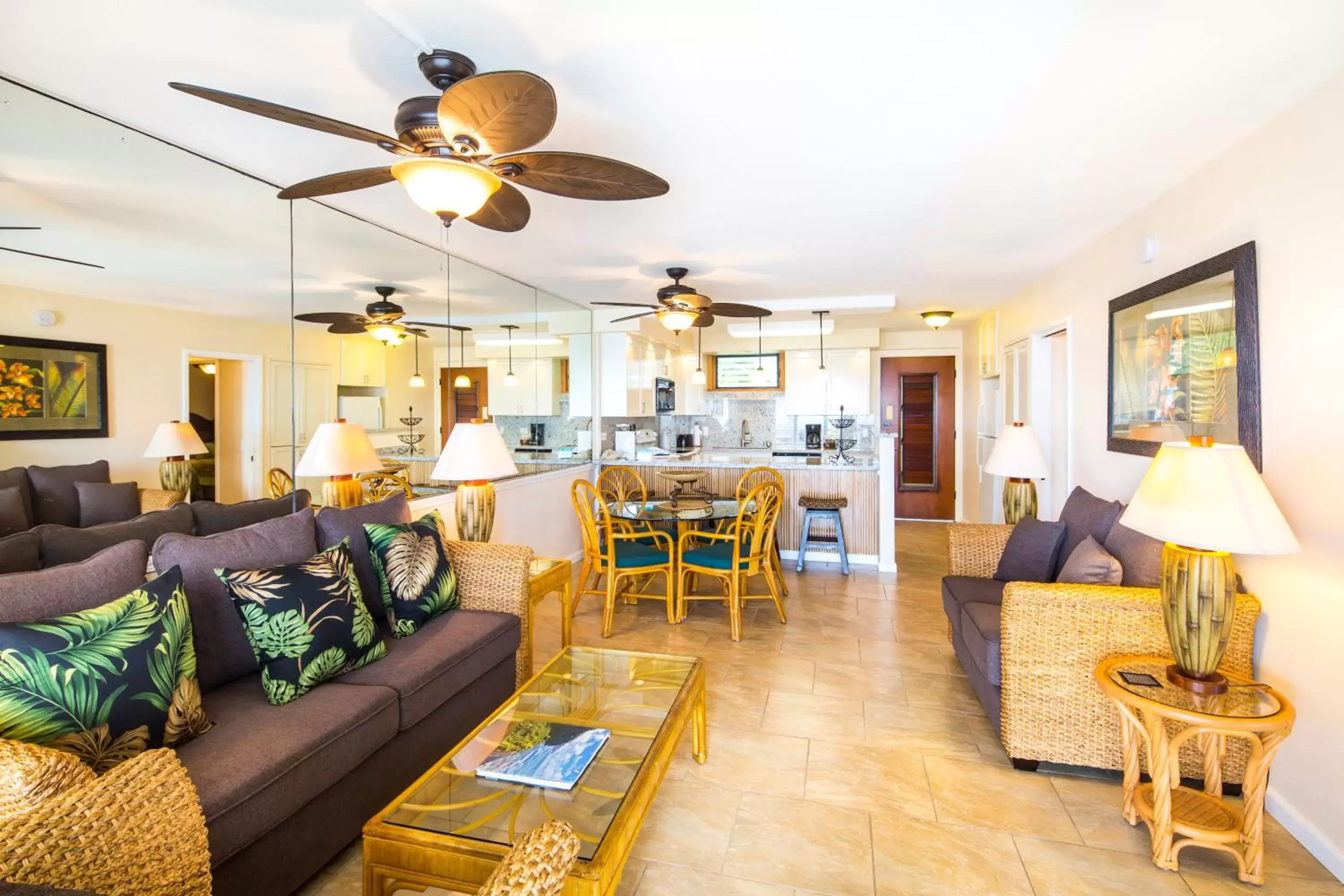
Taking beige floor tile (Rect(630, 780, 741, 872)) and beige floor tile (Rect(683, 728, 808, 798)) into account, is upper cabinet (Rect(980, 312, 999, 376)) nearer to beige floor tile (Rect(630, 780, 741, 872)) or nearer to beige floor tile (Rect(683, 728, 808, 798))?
beige floor tile (Rect(683, 728, 808, 798))

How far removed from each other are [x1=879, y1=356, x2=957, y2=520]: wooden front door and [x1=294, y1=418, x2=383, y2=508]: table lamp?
619 centimetres

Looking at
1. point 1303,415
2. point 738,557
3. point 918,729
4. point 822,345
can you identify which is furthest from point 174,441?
point 822,345

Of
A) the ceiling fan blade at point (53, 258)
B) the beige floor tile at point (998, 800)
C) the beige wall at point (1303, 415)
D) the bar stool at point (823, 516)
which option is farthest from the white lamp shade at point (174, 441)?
the bar stool at point (823, 516)

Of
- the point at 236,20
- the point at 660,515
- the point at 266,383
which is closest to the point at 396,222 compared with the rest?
the point at 266,383

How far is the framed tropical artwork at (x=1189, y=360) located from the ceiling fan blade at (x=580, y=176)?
2.15m

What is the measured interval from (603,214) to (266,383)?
5.85 feet

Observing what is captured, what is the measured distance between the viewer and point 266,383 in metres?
2.78

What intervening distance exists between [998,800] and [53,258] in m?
3.71

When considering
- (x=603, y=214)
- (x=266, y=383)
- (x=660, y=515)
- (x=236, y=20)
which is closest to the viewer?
(x=236, y=20)

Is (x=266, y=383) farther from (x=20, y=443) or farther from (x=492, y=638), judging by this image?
(x=492, y=638)

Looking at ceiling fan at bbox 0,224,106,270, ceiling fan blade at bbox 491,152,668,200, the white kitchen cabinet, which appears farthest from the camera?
the white kitchen cabinet

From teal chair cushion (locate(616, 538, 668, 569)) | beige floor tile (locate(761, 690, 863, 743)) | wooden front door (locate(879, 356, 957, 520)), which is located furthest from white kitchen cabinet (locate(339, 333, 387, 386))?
wooden front door (locate(879, 356, 957, 520))

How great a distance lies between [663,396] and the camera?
700 centimetres

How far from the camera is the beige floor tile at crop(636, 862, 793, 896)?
1713 millimetres
